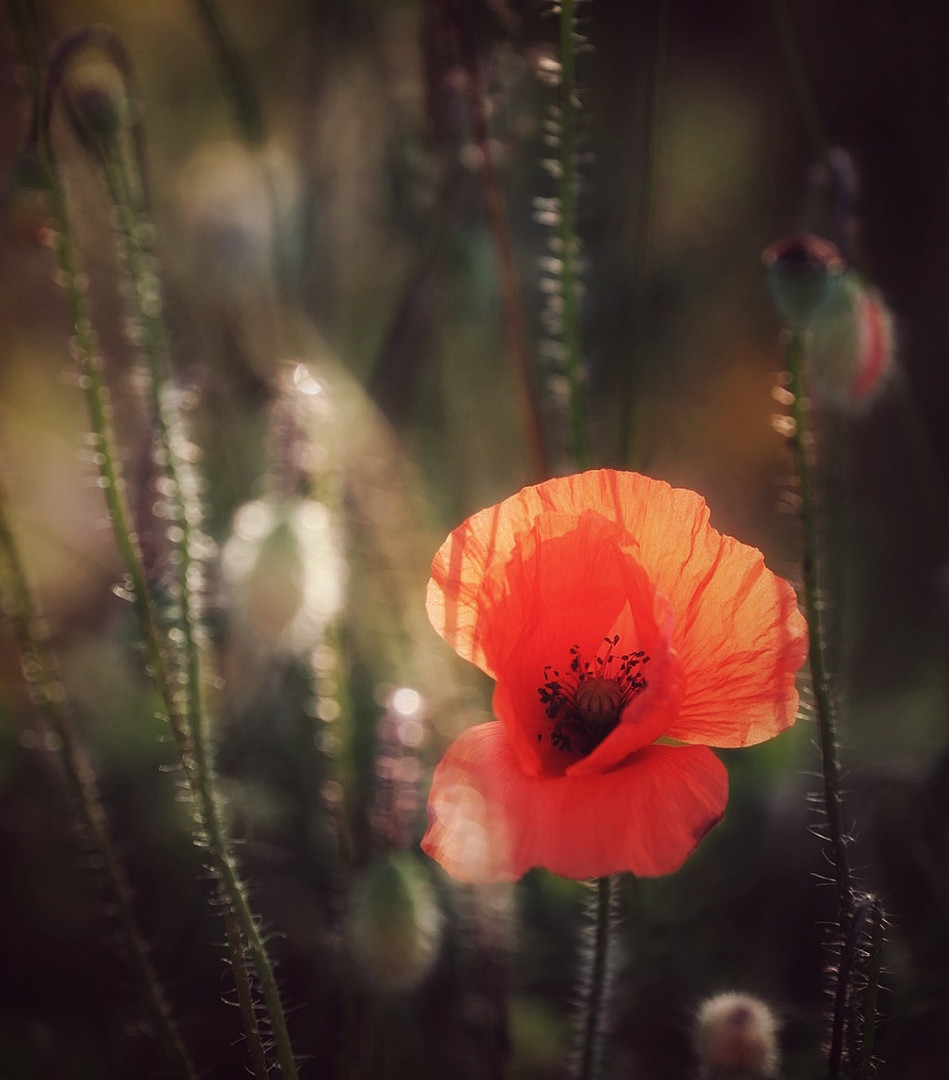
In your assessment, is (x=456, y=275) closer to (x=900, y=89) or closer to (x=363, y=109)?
(x=363, y=109)

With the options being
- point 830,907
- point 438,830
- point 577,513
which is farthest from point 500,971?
point 830,907

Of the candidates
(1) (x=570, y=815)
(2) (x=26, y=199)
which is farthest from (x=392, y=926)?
(2) (x=26, y=199)

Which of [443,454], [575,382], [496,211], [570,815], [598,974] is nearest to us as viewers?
[570,815]

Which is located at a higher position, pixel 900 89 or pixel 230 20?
pixel 230 20

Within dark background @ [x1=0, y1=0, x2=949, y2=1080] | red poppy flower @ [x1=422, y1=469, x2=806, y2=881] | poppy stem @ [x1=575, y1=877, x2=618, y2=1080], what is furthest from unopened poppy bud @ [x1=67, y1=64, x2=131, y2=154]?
poppy stem @ [x1=575, y1=877, x2=618, y2=1080]

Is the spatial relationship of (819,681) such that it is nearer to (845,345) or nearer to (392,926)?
(392,926)

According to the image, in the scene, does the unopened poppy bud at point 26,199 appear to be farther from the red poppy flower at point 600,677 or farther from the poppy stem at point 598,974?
the poppy stem at point 598,974
